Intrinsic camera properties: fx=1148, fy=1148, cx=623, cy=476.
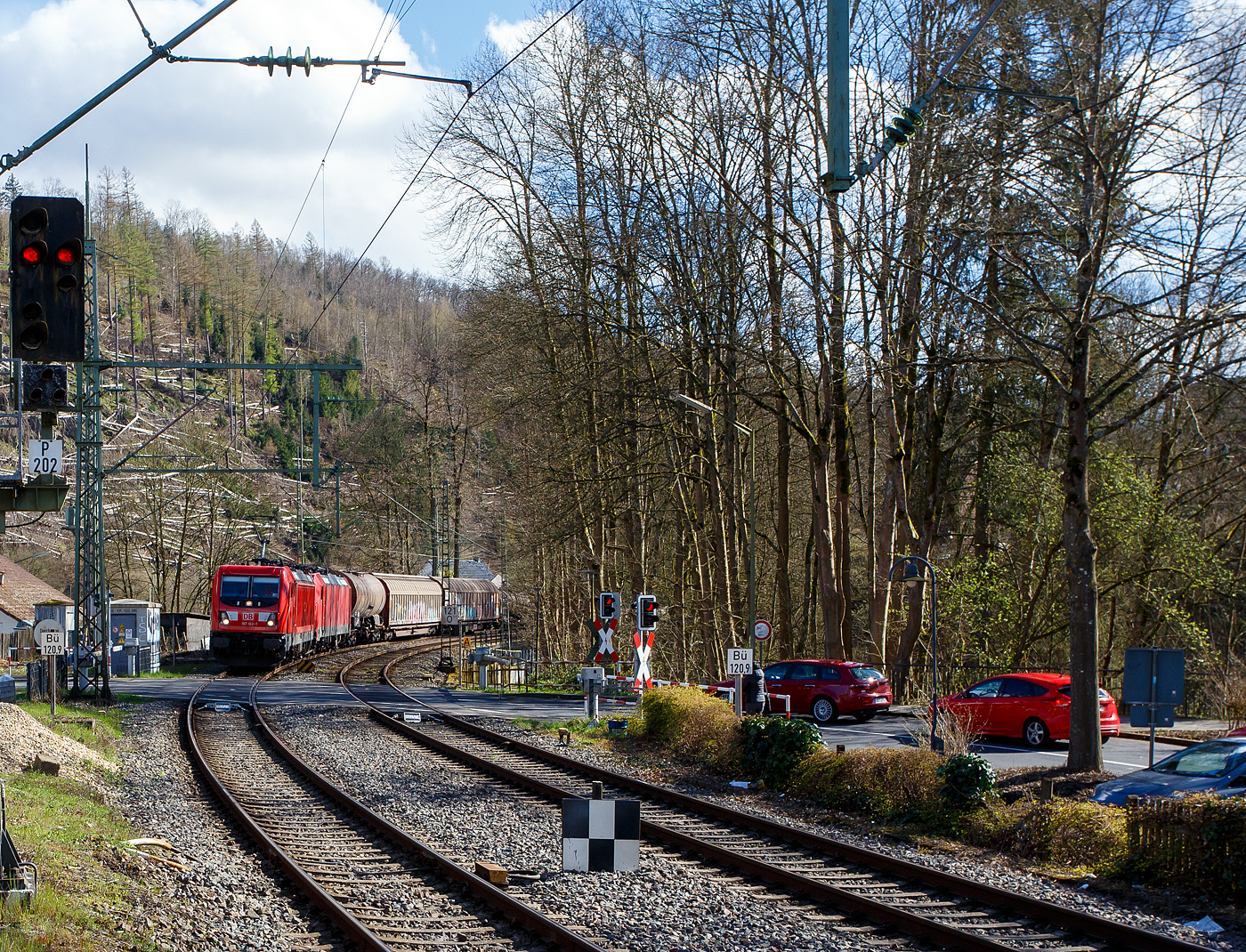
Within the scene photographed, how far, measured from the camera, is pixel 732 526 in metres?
34.2

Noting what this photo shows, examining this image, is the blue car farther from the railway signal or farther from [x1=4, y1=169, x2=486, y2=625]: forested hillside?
[x1=4, y1=169, x2=486, y2=625]: forested hillside

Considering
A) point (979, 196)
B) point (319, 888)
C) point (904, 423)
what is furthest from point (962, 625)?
point (319, 888)

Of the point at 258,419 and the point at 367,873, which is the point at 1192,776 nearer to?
the point at 367,873

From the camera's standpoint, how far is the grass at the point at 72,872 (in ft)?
24.9

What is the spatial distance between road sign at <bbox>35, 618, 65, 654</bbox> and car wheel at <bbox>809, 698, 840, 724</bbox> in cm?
1580

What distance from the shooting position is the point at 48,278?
8.27 meters

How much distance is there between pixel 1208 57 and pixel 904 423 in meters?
14.2

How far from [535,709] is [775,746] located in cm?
1218

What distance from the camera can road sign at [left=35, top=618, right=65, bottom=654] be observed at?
23531 millimetres

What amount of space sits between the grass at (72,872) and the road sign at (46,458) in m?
3.26

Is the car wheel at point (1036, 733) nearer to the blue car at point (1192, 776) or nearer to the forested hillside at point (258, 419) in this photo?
the blue car at point (1192, 776)

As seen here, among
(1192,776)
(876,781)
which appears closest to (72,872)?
(876,781)

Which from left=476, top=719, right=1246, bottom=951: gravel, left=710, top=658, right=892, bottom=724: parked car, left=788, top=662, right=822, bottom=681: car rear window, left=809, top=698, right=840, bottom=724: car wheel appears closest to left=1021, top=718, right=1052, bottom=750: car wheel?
left=710, top=658, right=892, bottom=724: parked car

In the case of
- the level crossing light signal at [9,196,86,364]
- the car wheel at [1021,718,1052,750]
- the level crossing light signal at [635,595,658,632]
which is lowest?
the car wheel at [1021,718,1052,750]
